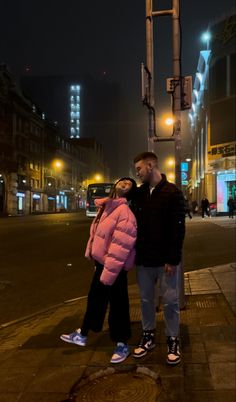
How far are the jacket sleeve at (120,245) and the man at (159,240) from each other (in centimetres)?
13

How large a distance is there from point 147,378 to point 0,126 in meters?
55.3

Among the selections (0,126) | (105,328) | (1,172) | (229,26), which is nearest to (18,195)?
(1,172)

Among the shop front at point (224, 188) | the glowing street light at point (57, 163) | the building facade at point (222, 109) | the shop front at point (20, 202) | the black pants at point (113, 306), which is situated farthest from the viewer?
the glowing street light at point (57, 163)

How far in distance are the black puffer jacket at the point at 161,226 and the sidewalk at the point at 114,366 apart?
933 millimetres

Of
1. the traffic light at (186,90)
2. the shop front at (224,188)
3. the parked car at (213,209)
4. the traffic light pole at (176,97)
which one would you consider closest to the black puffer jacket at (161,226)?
the traffic light pole at (176,97)

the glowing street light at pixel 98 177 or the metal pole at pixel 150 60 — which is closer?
the metal pole at pixel 150 60

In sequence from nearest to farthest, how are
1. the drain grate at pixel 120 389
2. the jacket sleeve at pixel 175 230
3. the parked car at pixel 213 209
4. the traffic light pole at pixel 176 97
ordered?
the drain grate at pixel 120 389 → the jacket sleeve at pixel 175 230 → the traffic light pole at pixel 176 97 → the parked car at pixel 213 209

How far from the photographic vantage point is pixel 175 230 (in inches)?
159

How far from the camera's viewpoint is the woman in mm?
4105

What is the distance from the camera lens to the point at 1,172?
183ft

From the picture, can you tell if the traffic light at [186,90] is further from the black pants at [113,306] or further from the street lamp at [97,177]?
the street lamp at [97,177]

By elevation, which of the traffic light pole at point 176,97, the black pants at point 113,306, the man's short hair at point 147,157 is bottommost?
the black pants at point 113,306

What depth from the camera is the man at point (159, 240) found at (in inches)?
160

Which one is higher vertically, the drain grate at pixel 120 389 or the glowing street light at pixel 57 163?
the glowing street light at pixel 57 163
